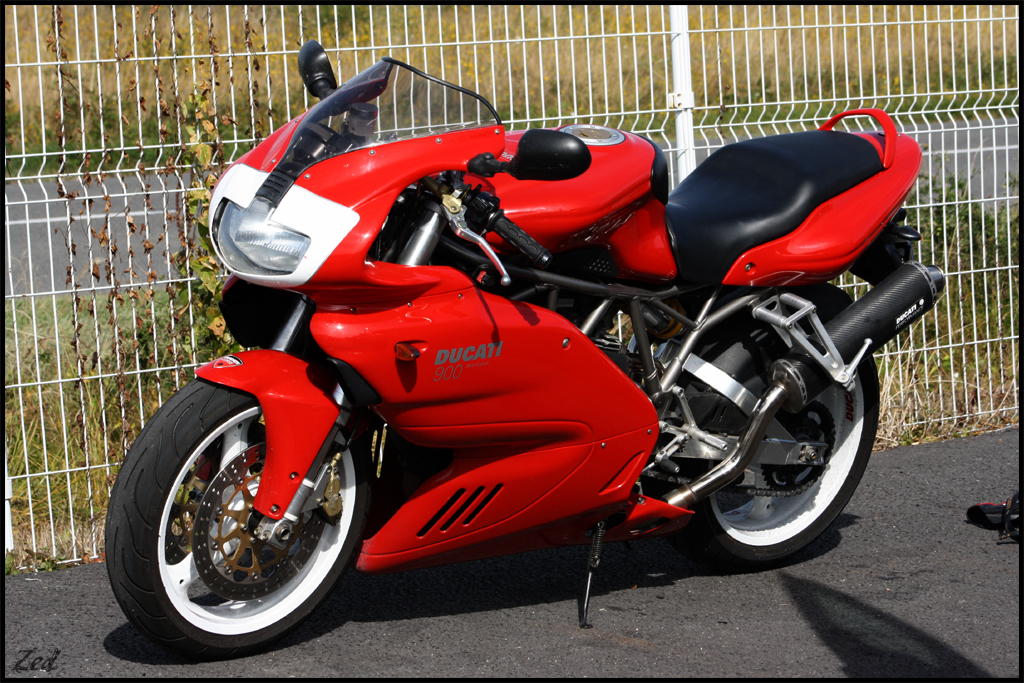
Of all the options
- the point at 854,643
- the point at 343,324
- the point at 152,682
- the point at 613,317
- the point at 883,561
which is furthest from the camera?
the point at 883,561

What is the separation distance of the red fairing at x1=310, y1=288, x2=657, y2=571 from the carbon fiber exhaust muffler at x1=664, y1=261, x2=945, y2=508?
33 cm

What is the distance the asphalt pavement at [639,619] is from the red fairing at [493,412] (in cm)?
32

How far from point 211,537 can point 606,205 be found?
1.44 meters

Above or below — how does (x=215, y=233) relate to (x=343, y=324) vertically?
above

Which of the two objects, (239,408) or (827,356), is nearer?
(239,408)

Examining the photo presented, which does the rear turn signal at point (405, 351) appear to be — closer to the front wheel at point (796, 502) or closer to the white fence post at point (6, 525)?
the front wheel at point (796, 502)

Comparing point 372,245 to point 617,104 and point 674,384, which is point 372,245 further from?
point 617,104

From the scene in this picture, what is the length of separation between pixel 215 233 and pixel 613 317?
126 centimetres

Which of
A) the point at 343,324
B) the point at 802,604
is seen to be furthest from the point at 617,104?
the point at 343,324

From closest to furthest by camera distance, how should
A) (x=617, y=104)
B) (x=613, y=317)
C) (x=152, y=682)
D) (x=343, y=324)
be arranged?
(x=343, y=324) < (x=152, y=682) < (x=613, y=317) < (x=617, y=104)

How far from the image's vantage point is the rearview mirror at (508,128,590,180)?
2592 mm

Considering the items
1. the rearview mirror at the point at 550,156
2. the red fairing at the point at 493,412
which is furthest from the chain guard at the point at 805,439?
the rearview mirror at the point at 550,156

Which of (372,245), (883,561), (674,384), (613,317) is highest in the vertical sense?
(372,245)

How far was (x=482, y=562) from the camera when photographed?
13.1 feet
